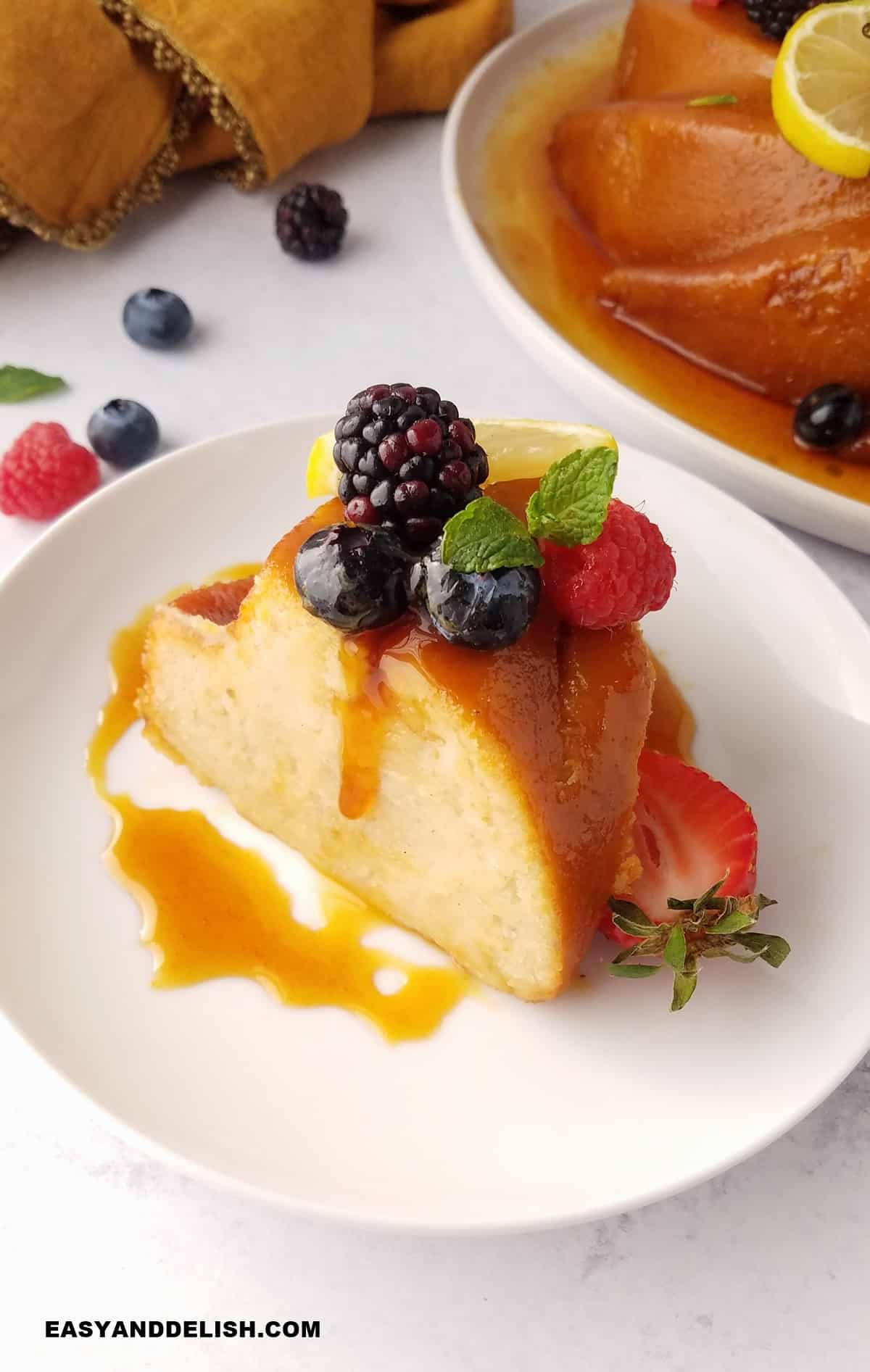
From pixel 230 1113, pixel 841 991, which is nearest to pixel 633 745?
pixel 841 991

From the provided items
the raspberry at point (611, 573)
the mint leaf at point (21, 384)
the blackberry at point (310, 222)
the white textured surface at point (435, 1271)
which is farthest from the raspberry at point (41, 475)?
the raspberry at point (611, 573)

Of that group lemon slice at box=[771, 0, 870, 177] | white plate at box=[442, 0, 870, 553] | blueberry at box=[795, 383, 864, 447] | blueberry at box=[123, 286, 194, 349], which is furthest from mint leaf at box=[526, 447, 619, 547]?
blueberry at box=[123, 286, 194, 349]

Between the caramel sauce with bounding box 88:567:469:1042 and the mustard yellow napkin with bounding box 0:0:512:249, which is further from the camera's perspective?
the mustard yellow napkin with bounding box 0:0:512:249

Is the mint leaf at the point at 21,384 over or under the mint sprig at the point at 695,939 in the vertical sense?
over

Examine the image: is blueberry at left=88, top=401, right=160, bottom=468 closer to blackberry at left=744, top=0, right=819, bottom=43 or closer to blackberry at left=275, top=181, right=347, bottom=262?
blackberry at left=275, top=181, right=347, bottom=262

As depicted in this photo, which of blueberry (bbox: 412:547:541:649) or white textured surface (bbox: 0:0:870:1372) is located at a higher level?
blueberry (bbox: 412:547:541:649)

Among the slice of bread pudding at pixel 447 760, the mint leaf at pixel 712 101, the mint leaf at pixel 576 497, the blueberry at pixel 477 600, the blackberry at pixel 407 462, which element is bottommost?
the slice of bread pudding at pixel 447 760

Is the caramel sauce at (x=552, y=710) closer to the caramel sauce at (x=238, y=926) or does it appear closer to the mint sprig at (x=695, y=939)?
the mint sprig at (x=695, y=939)

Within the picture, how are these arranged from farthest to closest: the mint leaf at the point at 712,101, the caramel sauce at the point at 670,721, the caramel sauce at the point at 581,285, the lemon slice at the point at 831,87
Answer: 1. the mint leaf at the point at 712,101
2. the caramel sauce at the point at 581,285
3. the lemon slice at the point at 831,87
4. the caramel sauce at the point at 670,721
